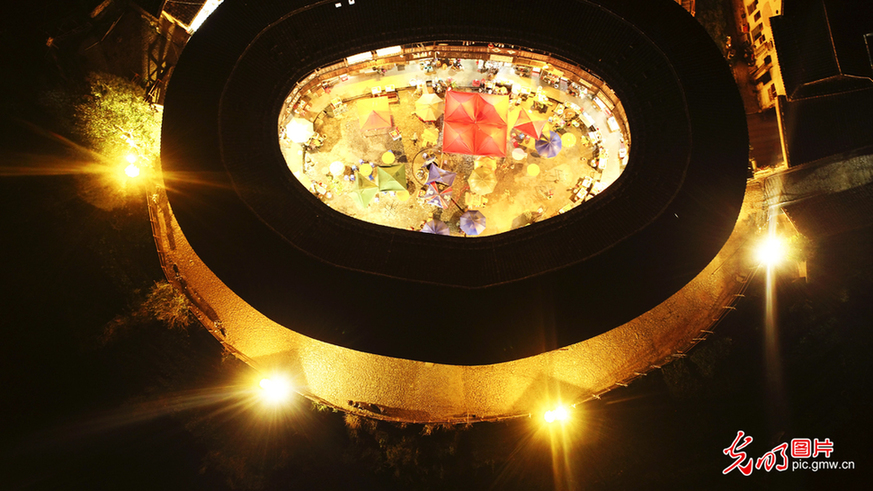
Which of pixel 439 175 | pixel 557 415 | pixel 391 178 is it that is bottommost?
pixel 557 415

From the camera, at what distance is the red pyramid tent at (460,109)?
1695 centimetres

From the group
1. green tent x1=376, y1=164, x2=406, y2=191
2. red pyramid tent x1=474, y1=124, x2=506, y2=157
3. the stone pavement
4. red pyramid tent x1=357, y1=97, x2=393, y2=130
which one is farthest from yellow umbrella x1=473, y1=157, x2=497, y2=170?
the stone pavement

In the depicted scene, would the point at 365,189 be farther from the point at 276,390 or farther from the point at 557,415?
the point at 557,415

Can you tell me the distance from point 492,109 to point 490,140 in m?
→ 1.37

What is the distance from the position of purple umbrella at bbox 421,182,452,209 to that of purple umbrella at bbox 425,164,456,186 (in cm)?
24

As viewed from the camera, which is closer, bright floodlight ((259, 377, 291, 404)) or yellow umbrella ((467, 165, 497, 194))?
bright floodlight ((259, 377, 291, 404))

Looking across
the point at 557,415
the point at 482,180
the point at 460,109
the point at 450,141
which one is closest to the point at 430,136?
the point at 450,141

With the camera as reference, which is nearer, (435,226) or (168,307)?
(168,307)

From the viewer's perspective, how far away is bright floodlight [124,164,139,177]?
51.6ft

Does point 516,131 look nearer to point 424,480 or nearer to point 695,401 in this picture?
point 695,401

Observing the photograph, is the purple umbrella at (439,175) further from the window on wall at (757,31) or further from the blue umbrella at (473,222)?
the window on wall at (757,31)

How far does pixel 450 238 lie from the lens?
14.2 meters

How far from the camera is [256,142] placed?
14922 mm

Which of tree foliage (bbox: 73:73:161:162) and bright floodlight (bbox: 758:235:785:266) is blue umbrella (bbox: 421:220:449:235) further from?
bright floodlight (bbox: 758:235:785:266)
